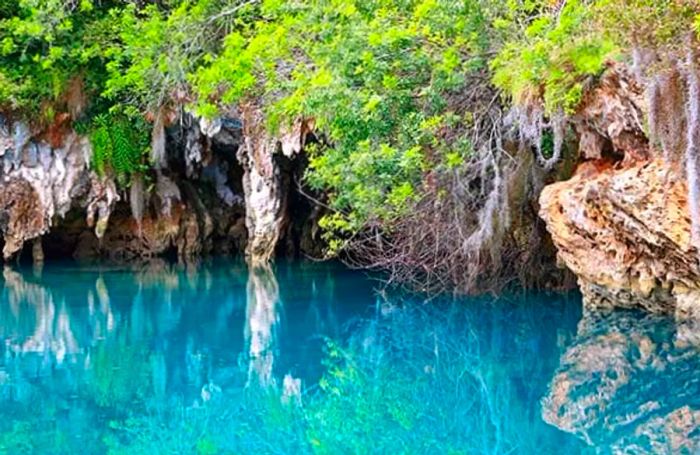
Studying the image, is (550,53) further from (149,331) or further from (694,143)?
(149,331)

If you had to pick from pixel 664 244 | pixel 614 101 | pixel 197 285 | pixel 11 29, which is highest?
pixel 11 29

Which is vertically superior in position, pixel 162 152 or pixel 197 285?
pixel 162 152

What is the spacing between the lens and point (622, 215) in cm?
831

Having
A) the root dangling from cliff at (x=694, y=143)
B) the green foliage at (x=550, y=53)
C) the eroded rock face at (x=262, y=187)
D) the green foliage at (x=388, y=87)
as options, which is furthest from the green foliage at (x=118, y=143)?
the root dangling from cliff at (x=694, y=143)

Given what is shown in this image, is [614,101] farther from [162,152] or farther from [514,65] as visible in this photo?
[162,152]

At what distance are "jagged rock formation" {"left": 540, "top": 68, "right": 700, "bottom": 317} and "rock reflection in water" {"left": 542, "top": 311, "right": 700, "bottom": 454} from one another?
0.41 metres

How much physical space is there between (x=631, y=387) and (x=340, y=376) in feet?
7.77

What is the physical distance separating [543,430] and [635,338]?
3187 millimetres

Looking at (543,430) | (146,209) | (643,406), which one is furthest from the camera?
(146,209)

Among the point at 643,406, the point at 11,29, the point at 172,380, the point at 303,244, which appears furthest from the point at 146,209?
the point at 643,406

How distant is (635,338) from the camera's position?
8.14 meters

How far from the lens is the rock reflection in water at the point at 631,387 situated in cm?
515

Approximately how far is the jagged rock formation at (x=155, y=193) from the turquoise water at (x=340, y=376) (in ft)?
12.4

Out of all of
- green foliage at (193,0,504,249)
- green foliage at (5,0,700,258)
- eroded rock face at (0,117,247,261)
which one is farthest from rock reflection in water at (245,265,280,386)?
eroded rock face at (0,117,247,261)
